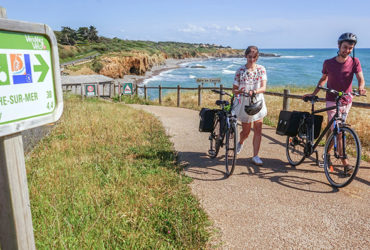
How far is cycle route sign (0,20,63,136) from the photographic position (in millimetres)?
1206

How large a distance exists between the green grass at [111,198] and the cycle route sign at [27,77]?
4.39 feet

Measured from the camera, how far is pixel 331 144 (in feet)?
13.7

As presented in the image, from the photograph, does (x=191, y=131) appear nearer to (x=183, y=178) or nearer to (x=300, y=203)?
(x=183, y=178)

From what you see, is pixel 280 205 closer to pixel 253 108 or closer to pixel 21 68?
pixel 253 108

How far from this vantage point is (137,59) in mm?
61375

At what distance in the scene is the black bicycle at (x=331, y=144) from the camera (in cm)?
397

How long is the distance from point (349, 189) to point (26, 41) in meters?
4.27

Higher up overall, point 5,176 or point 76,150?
point 5,176

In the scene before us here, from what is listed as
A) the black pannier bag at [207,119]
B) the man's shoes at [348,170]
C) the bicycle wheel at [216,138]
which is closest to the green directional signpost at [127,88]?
the bicycle wheel at [216,138]

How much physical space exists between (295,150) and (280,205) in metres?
1.74

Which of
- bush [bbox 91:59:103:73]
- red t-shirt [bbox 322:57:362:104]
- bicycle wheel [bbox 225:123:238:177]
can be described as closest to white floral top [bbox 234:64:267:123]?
bicycle wheel [bbox 225:123:238:177]

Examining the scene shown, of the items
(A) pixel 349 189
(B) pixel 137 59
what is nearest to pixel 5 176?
(A) pixel 349 189

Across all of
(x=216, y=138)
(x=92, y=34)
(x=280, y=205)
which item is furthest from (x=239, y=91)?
(x=92, y=34)

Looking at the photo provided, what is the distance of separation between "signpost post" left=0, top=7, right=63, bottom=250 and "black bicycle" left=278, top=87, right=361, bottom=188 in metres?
3.74
